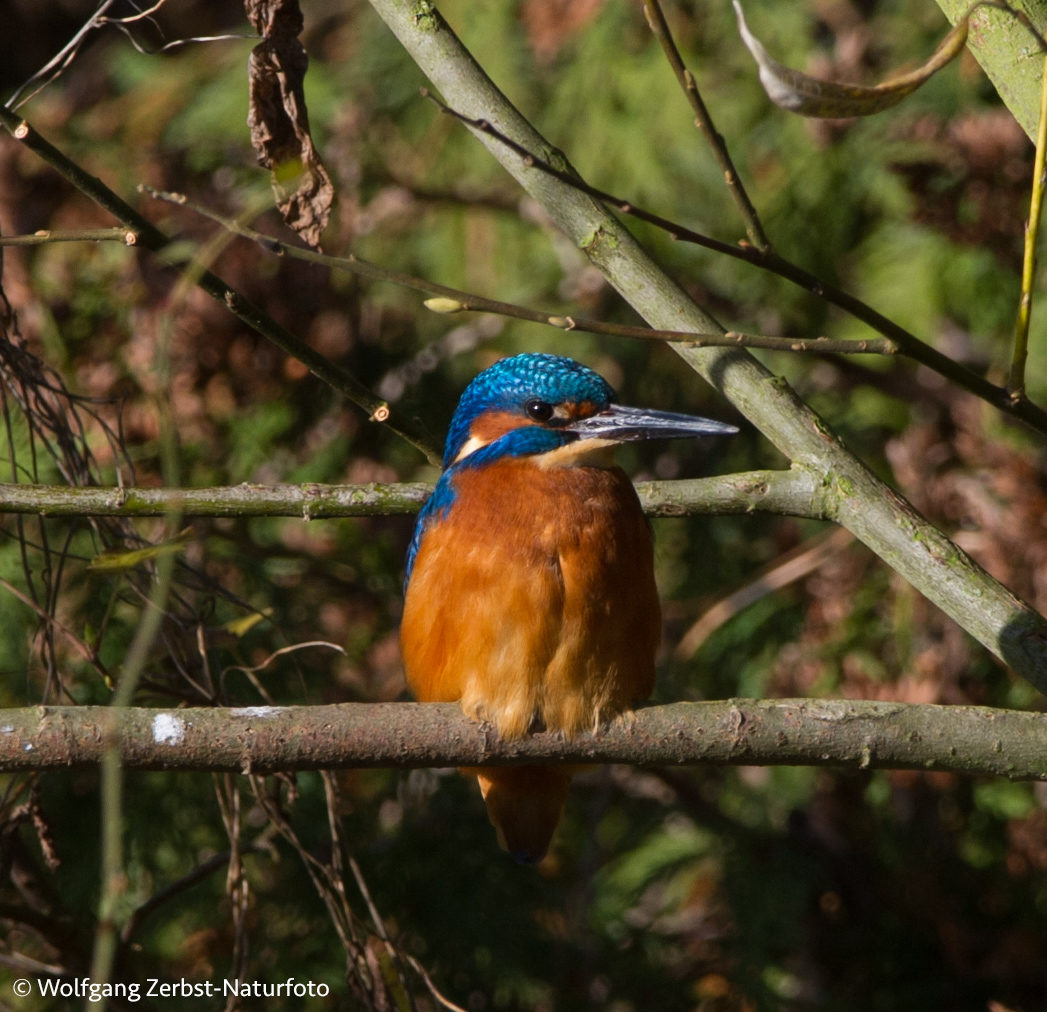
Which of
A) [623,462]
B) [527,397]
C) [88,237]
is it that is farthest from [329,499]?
[623,462]

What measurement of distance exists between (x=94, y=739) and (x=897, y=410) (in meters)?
2.97

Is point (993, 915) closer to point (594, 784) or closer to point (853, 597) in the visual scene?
point (853, 597)

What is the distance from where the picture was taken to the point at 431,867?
3307mm

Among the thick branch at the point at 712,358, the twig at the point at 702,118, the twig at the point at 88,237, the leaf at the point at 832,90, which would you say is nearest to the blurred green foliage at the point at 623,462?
the twig at the point at 88,237

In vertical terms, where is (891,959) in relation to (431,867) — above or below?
below

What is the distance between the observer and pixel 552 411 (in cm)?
254

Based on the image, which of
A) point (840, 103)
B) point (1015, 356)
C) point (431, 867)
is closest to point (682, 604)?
point (431, 867)

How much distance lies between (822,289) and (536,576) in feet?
2.77

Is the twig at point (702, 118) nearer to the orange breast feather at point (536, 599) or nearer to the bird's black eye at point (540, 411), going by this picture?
the orange breast feather at point (536, 599)

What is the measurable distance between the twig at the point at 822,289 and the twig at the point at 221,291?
484 millimetres

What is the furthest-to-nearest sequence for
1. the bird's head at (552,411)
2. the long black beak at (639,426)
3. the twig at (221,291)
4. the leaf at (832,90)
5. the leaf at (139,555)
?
1. the bird's head at (552,411)
2. the long black beak at (639,426)
3. the twig at (221,291)
4. the leaf at (139,555)
5. the leaf at (832,90)

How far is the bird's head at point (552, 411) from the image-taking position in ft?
8.02

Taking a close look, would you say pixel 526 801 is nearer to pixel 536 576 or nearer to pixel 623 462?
pixel 536 576

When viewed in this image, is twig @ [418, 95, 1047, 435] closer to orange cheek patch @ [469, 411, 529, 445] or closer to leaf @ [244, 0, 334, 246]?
leaf @ [244, 0, 334, 246]
